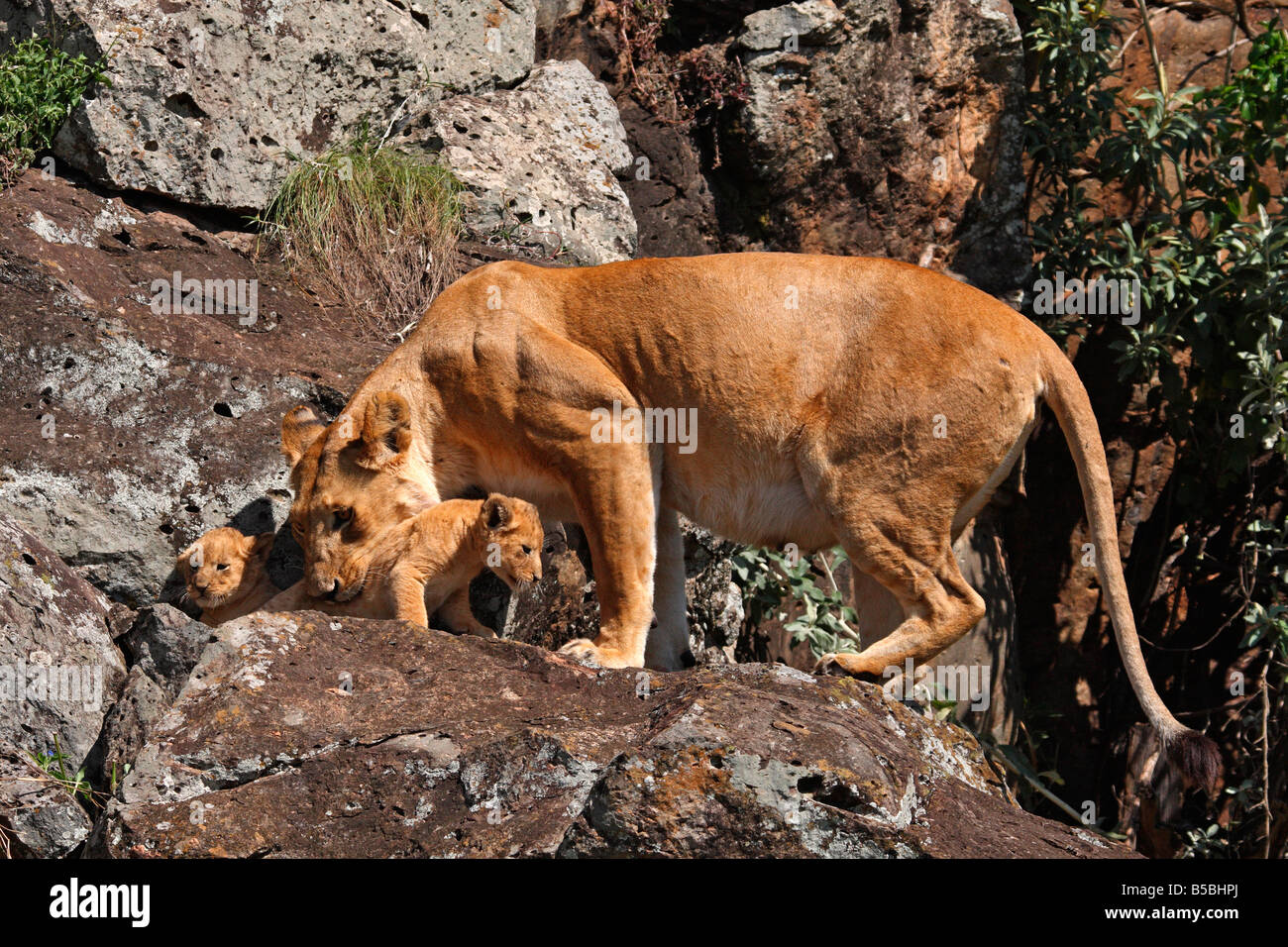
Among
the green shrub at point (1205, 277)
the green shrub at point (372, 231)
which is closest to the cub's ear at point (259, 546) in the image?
the green shrub at point (372, 231)

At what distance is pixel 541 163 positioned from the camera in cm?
896

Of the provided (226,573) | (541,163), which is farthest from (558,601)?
(541,163)

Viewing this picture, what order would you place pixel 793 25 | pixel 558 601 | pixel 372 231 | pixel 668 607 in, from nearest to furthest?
pixel 668 607
pixel 558 601
pixel 372 231
pixel 793 25

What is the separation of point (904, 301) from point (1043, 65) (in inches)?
189

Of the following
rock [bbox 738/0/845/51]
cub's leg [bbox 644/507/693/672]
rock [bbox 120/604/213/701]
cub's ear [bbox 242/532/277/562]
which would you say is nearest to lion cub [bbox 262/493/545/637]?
cub's ear [bbox 242/532/277/562]

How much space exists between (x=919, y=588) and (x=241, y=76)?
201 inches

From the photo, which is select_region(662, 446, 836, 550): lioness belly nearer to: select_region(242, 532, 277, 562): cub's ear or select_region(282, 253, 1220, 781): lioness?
select_region(282, 253, 1220, 781): lioness

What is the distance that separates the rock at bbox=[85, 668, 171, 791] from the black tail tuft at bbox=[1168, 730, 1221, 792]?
3570 millimetres

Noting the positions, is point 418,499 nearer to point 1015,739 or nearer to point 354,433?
point 354,433

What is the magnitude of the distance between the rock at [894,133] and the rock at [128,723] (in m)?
6.22

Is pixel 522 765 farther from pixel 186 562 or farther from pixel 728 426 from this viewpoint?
pixel 186 562

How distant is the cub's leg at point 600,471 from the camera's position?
564cm

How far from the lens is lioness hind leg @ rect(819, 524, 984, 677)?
561 centimetres
